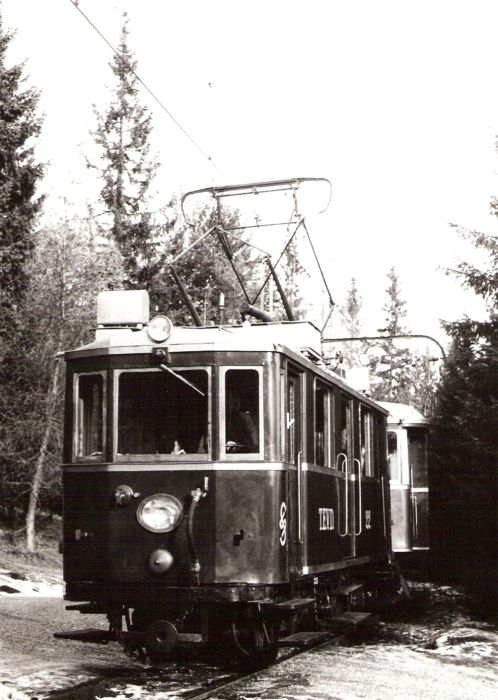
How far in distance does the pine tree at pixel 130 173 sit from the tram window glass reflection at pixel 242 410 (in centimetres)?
2665

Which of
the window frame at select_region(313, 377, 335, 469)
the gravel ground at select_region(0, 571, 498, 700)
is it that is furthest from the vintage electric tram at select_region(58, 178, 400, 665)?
the window frame at select_region(313, 377, 335, 469)

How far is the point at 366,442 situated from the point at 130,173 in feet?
82.5

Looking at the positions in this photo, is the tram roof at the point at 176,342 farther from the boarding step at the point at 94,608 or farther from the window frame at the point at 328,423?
the boarding step at the point at 94,608

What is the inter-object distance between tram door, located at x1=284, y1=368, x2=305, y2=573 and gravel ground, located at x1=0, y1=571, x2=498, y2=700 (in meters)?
1.09

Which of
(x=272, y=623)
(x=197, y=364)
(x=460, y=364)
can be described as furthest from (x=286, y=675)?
(x=460, y=364)

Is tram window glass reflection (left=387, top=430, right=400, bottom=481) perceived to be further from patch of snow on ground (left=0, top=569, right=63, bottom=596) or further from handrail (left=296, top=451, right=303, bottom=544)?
handrail (left=296, top=451, right=303, bottom=544)

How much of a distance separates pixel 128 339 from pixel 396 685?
3.80 metres

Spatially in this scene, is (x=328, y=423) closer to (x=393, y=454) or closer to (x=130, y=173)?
(x=393, y=454)

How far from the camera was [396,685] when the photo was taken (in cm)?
941

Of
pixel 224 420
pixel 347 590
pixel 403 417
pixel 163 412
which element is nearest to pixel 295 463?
pixel 224 420

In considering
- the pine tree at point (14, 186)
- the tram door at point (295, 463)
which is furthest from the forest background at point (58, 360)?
the tram door at point (295, 463)

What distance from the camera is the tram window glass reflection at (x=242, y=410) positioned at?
9320mm

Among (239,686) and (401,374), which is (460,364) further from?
(401,374)

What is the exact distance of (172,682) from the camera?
30.5 feet
